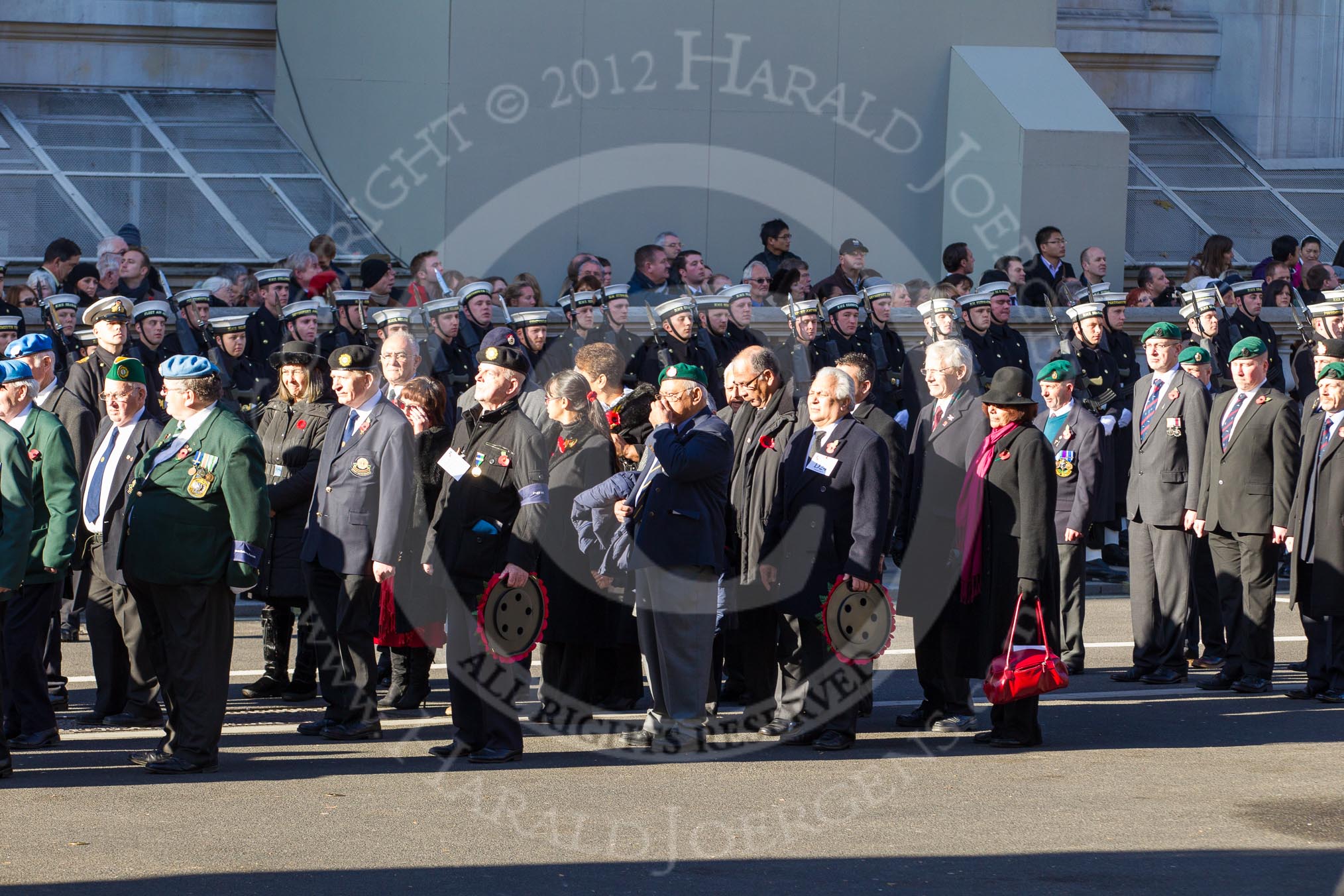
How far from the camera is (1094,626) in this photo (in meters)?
12.6

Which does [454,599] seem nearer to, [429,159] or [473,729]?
[473,729]

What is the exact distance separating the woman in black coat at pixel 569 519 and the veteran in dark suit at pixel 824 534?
0.88 metres

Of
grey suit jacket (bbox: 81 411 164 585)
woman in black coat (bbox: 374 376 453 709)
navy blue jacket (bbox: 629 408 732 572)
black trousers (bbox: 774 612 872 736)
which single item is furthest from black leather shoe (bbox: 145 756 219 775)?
black trousers (bbox: 774 612 872 736)

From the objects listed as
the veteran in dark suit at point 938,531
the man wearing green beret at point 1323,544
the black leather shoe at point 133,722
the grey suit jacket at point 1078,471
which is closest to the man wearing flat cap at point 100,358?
the black leather shoe at point 133,722

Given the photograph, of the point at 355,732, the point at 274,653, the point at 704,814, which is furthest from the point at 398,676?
the point at 704,814

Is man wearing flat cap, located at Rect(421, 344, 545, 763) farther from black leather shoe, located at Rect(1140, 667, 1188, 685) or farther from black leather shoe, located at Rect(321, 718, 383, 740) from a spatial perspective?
black leather shoe, located at Rect(1140, 667, 1188, 685)

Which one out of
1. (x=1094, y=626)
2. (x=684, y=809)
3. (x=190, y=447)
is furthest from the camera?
(x=1094, y=626)

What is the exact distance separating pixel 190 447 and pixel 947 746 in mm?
3674

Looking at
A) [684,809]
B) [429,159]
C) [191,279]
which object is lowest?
[684,809]

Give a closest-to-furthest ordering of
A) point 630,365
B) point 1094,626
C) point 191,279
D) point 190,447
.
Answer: point 190,447 → point 1094,626 → point 630,365 → point 191,279

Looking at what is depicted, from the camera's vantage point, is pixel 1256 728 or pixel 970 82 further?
pixel 970 82

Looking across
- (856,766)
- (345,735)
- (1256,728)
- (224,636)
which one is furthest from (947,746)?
(224,636)

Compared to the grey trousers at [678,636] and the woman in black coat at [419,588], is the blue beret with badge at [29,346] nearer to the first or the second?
the woman in black coat at [419,588]

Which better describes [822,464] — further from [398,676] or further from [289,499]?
[289,499]
